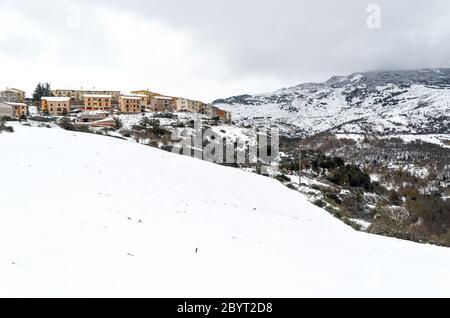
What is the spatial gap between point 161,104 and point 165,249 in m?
113

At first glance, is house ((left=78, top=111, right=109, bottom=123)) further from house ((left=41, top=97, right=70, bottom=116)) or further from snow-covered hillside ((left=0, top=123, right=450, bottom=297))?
snow-covered hillside ((left=0, top=123, right=450, bottom=297))

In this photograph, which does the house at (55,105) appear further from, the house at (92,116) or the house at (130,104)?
the house at (130,104)

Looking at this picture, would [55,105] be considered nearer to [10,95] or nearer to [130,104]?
[10,95]

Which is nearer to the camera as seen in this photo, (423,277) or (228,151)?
(423,277)

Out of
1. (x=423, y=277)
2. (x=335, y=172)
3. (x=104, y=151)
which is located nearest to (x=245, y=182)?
(x=104, y=151)

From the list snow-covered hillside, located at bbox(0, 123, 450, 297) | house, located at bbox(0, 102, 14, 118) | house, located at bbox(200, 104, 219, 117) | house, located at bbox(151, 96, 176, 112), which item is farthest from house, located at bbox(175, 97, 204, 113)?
snow-covered hillside, located at bbox(0, 123, 450, 297)

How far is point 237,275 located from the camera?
26.8ft

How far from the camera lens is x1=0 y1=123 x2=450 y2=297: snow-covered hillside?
7289mm

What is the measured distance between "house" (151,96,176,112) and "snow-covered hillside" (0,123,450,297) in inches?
3979

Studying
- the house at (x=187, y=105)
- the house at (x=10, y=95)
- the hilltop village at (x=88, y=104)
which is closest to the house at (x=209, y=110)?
the house at (x=187, y=105)

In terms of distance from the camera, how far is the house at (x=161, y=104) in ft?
384

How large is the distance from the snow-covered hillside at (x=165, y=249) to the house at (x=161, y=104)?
10106 centimetres

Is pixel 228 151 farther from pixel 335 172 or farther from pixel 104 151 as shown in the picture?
pixel 104 151

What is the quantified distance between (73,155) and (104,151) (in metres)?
3.26
